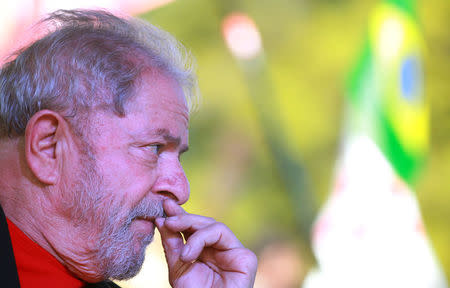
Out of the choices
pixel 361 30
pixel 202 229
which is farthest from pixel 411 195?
pixel 202 229

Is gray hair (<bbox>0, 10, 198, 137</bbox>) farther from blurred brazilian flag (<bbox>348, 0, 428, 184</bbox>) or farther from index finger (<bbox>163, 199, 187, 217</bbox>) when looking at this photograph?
blurred brazilian flag (<bbox>348, 0, 428, 184</bbox>)

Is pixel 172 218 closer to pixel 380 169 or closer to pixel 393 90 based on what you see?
pixel 380 169

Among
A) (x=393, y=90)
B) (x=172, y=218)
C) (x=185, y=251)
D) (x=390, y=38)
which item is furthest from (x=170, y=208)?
(x=390, y=38)

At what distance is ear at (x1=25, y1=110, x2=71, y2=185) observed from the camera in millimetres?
1371

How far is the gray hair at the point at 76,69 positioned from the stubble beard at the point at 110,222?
18cm

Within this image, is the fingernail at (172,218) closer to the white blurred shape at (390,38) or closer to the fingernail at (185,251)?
the fingernail at (185,251)

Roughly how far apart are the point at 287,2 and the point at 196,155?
1549mm

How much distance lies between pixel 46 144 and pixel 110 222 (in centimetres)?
28

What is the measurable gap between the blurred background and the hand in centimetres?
260

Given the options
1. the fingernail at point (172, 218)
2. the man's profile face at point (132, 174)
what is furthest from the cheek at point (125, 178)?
the fingernail at point (172, 218)

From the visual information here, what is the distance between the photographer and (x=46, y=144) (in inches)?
54.8

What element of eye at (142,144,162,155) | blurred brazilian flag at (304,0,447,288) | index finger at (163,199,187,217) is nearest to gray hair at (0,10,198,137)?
eye at (142,144,162,155)

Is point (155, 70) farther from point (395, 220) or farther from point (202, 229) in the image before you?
point (395, 220)

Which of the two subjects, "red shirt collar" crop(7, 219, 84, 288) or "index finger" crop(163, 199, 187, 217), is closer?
"red shirt collar" crop(7, 219, 84, 288)
